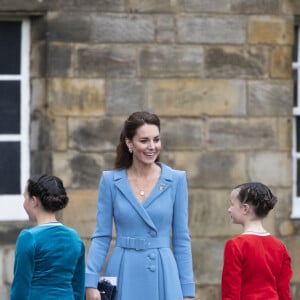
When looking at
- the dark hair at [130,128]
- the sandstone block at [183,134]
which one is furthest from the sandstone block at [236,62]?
the dark hair at [130,128]

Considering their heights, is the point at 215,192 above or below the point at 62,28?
below

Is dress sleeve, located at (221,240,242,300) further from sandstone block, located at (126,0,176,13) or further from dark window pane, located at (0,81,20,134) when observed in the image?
dark window pane, located at (0,81,20,134)

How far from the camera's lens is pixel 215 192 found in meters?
9.91

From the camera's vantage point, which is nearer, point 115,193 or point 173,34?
point 115,193

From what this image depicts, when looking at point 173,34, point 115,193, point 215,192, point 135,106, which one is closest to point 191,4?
point 173,34

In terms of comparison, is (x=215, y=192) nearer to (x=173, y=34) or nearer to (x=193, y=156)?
(x=193, y=156)

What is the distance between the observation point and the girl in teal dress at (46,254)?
6043 millimetres

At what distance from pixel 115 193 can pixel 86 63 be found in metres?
3.05

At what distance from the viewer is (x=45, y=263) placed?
20.0 ft

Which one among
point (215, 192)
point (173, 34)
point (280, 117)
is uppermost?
point (173, 34)

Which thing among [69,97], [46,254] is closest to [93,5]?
[69,97]

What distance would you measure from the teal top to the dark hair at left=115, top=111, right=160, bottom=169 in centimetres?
83

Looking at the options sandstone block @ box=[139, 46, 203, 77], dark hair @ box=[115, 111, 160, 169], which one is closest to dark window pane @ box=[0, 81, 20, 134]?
sandstone block @ box=[139, 46, 203, 77]

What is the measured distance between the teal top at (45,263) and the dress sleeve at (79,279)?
7cm
